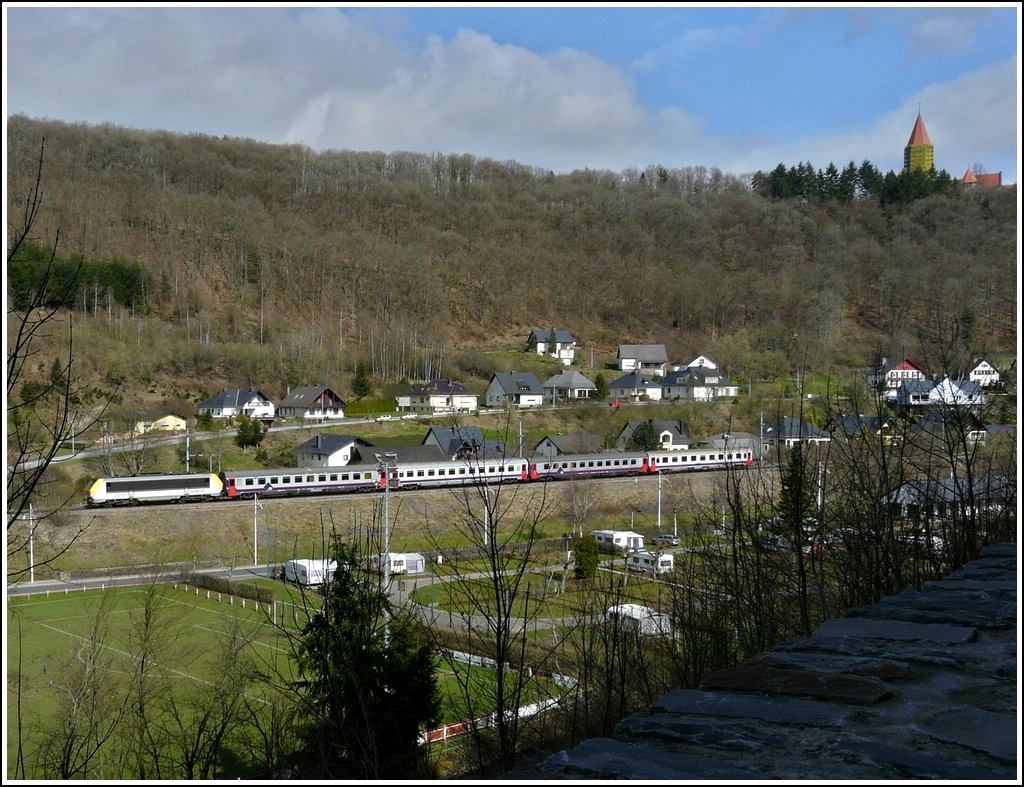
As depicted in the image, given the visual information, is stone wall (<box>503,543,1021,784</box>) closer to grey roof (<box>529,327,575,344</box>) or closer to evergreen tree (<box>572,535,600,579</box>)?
evergreen tree (<box>572,535,600,579</box>)

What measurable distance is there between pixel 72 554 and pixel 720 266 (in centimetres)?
8582

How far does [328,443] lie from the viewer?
38.8m

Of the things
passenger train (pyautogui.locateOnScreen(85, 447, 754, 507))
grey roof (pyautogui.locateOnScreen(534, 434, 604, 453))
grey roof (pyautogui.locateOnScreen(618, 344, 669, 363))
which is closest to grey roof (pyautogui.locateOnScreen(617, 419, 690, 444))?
grey roof (pyautogui.locateOnScreen(534, 434, 604, 453))

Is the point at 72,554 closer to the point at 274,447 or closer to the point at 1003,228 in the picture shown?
the point at 274,447

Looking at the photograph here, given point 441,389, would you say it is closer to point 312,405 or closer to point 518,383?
point 518,383

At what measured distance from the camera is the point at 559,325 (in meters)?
87.1

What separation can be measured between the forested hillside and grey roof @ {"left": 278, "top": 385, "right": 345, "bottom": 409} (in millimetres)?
5877

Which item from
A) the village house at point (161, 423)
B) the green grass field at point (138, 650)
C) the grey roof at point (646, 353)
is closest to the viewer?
the green grass field at point (138, 650)

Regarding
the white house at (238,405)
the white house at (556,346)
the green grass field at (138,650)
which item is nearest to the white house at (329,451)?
the white house at (238,405)

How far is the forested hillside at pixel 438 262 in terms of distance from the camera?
217 ft

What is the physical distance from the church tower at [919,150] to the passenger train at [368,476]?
349 ft

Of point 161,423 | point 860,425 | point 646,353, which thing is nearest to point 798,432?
point 860,425

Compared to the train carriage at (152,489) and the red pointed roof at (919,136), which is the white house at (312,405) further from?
the red pointed roof at (919,136)

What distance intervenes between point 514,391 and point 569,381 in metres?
5.32
